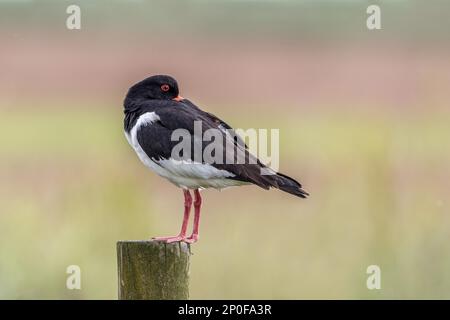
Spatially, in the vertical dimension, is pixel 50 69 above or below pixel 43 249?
above

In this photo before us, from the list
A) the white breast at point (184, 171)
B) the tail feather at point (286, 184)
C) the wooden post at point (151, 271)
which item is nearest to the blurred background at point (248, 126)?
the tail feather at point (286, 184)

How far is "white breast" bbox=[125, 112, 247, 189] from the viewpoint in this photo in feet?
29.8

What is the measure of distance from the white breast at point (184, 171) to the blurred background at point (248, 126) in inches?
99.3

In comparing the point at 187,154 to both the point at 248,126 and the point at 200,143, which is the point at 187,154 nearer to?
the point at 200,143

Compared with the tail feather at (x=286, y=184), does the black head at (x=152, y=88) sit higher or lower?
higher

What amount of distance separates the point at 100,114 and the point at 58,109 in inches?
44.5

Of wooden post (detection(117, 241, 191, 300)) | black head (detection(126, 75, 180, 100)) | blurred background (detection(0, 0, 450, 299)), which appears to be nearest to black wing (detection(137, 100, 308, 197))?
black head (detection(126, 75, 180, 100))

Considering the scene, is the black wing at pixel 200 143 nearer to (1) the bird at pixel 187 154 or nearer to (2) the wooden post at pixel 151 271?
(1) the bird at pixel 187 154

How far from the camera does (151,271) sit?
7.19 metres

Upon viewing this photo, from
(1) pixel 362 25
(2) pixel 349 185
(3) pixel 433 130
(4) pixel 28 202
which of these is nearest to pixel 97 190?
(4) pixel 28 202

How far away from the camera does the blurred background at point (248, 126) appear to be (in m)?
11.7

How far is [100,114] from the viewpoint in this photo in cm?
2234

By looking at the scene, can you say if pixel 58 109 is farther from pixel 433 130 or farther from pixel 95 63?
pixel 433 130

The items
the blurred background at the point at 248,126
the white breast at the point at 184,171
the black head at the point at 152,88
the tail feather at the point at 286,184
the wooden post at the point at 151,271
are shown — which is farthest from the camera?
the blurred background at the point at 248,126
